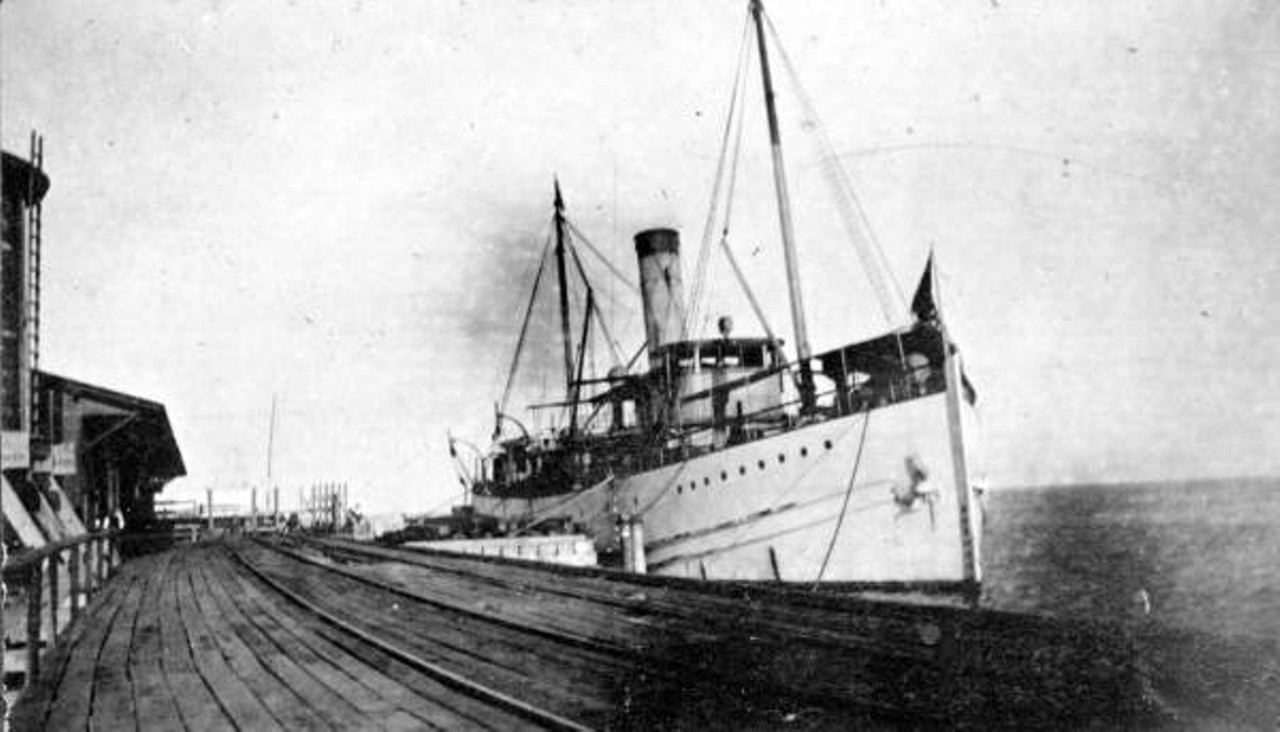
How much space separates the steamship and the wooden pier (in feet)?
28.2

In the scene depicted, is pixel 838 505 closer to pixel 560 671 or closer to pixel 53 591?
pixel 560 671

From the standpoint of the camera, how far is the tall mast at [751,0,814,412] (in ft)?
54.0

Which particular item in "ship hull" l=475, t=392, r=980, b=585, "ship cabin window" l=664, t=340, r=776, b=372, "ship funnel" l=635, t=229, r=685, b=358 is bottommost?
"ship hull" l=475, t=392, r=980, b=585

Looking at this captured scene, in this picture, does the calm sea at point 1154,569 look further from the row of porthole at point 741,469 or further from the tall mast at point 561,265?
the tall mast at point 561,265

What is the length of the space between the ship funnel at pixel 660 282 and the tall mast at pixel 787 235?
576 centimetres

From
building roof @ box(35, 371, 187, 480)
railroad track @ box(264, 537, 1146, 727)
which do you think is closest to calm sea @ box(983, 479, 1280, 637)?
railroad track @ box(264, 537, 1146, 727)

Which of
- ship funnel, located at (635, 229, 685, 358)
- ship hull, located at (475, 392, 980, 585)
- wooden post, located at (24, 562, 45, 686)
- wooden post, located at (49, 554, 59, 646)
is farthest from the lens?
ship funnel, located at (635, 229, 685, 358)

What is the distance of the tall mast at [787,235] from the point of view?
16453 millimetres

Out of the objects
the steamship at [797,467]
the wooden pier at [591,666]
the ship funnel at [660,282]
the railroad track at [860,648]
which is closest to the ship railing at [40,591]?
the wooden pier at [591,666]

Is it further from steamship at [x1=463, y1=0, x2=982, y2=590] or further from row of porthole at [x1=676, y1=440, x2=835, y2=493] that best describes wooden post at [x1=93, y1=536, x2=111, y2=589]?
row of porthole at [x1=676, y1=440, x2=835, y2=493]

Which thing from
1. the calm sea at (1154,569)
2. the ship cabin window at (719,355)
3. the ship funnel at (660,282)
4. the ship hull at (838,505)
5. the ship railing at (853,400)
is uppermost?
the ship funnel at (660,282)

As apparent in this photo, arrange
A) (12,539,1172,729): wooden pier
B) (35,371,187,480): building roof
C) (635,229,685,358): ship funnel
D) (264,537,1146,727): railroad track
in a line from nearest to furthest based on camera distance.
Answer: (264,537,1146,727): railroad track, (12,539,1172,729): wooden pier, (35,371,187,480): building roof, (635,229,685,358): ship funnel

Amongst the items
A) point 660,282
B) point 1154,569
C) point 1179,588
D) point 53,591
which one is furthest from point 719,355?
point 1154,569

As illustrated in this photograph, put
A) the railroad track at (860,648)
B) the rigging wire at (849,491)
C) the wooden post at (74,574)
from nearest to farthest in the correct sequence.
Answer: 1. the railroad track at (860,648)
2. the wooden post at (74,574)
3. the rigging wire at (849,491)
